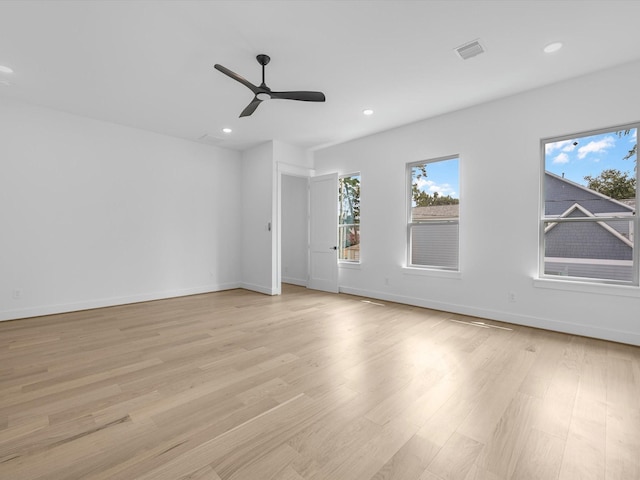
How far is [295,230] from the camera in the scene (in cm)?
717

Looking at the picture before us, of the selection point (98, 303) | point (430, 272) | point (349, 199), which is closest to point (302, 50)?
point (349, 199)

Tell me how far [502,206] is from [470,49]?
204 cm

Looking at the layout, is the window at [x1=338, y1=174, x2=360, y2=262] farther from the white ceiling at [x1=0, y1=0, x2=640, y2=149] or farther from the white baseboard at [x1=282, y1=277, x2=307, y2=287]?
the white ceiling at [x1=0, y1=0, x2=640, y2=149]

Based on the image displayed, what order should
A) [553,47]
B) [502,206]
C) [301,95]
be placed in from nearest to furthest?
[553,47], [301,95], [502,206]

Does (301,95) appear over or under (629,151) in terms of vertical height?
over

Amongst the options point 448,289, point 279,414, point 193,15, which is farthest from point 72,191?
point 448,289

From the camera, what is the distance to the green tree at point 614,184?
329 centimetres

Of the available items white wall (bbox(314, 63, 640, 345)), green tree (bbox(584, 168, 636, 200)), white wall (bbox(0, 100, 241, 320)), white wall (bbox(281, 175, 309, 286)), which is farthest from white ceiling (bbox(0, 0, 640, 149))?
white wall (bbox(281, 175, 309, 286))

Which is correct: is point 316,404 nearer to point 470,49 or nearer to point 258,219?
point 470,49

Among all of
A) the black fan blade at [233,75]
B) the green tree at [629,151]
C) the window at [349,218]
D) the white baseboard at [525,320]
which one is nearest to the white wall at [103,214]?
the window at [349,218]

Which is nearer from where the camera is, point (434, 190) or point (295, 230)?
point (434, 190)

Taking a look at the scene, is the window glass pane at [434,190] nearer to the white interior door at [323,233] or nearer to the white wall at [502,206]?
the white wall at [502,206]

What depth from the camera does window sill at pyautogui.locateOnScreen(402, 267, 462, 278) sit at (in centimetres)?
445

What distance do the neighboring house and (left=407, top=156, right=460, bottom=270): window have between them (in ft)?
3.75
